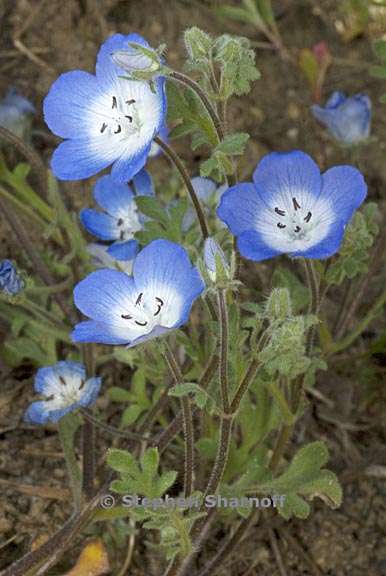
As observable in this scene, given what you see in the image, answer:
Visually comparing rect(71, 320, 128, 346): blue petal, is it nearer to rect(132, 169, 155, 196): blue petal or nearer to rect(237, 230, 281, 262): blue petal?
rect(237, 230, 281, 262): blue petal

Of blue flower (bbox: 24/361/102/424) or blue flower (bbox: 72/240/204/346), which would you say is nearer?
blue flower (bbox: 72/240/204/346)

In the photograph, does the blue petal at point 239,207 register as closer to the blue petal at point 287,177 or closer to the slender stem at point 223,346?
the blue petal at point 287,177

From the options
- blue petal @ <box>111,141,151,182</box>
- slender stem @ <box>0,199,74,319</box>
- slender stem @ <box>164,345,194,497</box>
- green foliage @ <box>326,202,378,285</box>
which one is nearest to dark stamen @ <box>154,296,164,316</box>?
slender stem @ <box>164,345,194,497</box>

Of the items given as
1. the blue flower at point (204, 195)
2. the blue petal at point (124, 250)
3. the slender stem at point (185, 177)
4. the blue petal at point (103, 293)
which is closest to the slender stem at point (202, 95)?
the slender stem at point (185, 177)

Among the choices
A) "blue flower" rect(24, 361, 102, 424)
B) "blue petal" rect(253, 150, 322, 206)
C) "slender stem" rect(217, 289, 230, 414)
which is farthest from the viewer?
"blue flower" rect(24, 361, 102, 424)

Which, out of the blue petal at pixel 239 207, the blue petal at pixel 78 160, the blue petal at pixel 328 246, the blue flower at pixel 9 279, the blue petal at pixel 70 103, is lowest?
the blue flower at pixel 9 279

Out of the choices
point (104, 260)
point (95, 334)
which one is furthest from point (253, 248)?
point (104, 260)

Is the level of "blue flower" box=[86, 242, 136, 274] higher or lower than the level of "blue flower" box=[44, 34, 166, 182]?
lower

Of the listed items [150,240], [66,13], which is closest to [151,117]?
[150,240]
